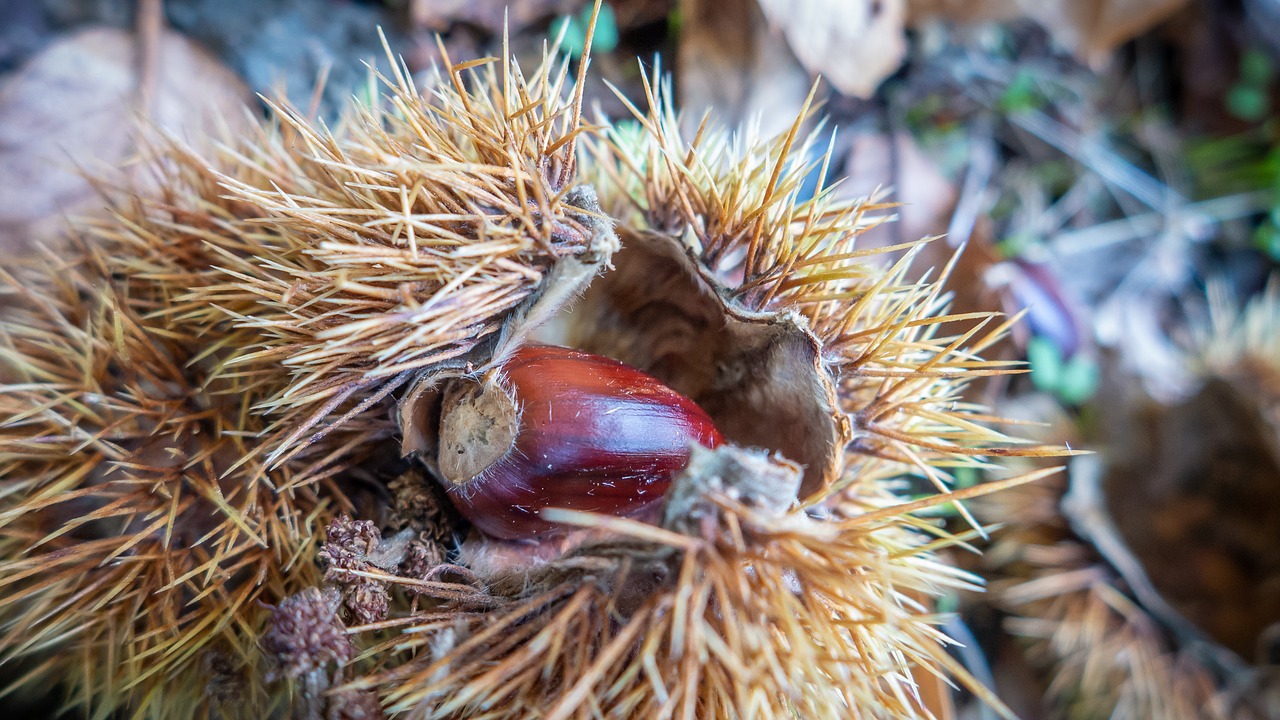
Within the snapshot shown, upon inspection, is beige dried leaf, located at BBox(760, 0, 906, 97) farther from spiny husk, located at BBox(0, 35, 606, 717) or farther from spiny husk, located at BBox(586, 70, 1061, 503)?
spiny husk, located at BBox(0, 35, 606, 717)

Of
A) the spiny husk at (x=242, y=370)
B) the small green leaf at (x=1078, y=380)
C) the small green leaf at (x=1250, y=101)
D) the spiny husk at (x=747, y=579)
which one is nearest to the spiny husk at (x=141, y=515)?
the spiny husk at (x=242, y=370)

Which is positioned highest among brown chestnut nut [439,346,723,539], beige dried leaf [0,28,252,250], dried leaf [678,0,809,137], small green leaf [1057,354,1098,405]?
dried leaf [678,0,809,137]

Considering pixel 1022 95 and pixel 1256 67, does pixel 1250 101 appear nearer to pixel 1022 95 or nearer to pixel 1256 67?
pixel 1256 67

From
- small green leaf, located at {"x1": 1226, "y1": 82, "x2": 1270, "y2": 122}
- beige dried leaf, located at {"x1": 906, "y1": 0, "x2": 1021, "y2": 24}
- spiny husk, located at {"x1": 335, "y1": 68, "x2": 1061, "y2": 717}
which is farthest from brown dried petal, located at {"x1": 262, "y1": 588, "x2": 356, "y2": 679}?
small green leaf, located at {"x1": 1226, "y1": 82, "x2": 1270, "y2": 122}

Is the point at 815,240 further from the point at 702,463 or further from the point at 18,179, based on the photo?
the point at 18,179

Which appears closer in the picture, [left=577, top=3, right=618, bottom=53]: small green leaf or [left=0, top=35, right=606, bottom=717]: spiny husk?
[left=0, top=35, right=606, bottom=717]: spiny husk

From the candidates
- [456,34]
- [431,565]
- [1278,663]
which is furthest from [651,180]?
[1278,663]
